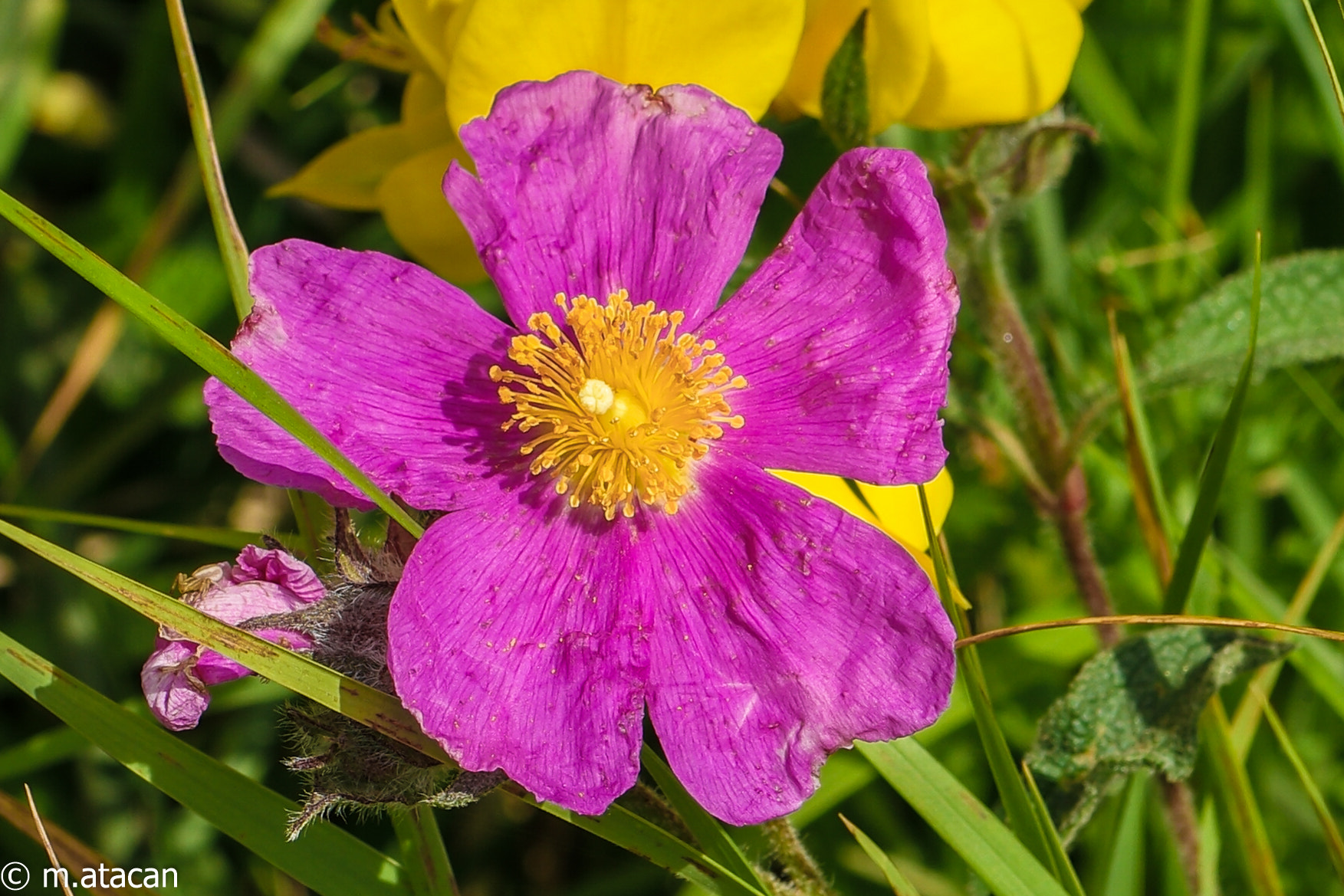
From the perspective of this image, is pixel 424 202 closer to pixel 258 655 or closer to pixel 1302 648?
pixel 258 655

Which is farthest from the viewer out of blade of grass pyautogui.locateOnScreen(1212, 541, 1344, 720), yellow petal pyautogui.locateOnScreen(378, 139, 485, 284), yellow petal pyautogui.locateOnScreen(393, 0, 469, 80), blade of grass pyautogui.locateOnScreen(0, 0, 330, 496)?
blade of grass pyautogui.locateOnScreen(0, 0, 330, 496)

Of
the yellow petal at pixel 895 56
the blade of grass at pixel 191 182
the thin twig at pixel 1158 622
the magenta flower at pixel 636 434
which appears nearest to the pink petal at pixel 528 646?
the magenta flower at pixel 636 434

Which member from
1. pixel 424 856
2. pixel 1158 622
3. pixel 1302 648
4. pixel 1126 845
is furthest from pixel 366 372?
pixel 1302 648

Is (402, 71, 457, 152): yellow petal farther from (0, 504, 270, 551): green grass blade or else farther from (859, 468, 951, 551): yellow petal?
(859, 468, 951, 551): yellow petal

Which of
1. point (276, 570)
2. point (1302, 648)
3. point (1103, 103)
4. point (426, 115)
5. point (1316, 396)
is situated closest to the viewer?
point (276, 570)

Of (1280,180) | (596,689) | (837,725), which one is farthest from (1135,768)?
(1280,180)

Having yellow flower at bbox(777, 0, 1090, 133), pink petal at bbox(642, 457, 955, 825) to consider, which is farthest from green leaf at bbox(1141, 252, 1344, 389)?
pink petal at bbox(642, 457, 955, 825)

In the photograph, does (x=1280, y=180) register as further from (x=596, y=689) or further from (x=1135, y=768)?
(x=596, y=689)
